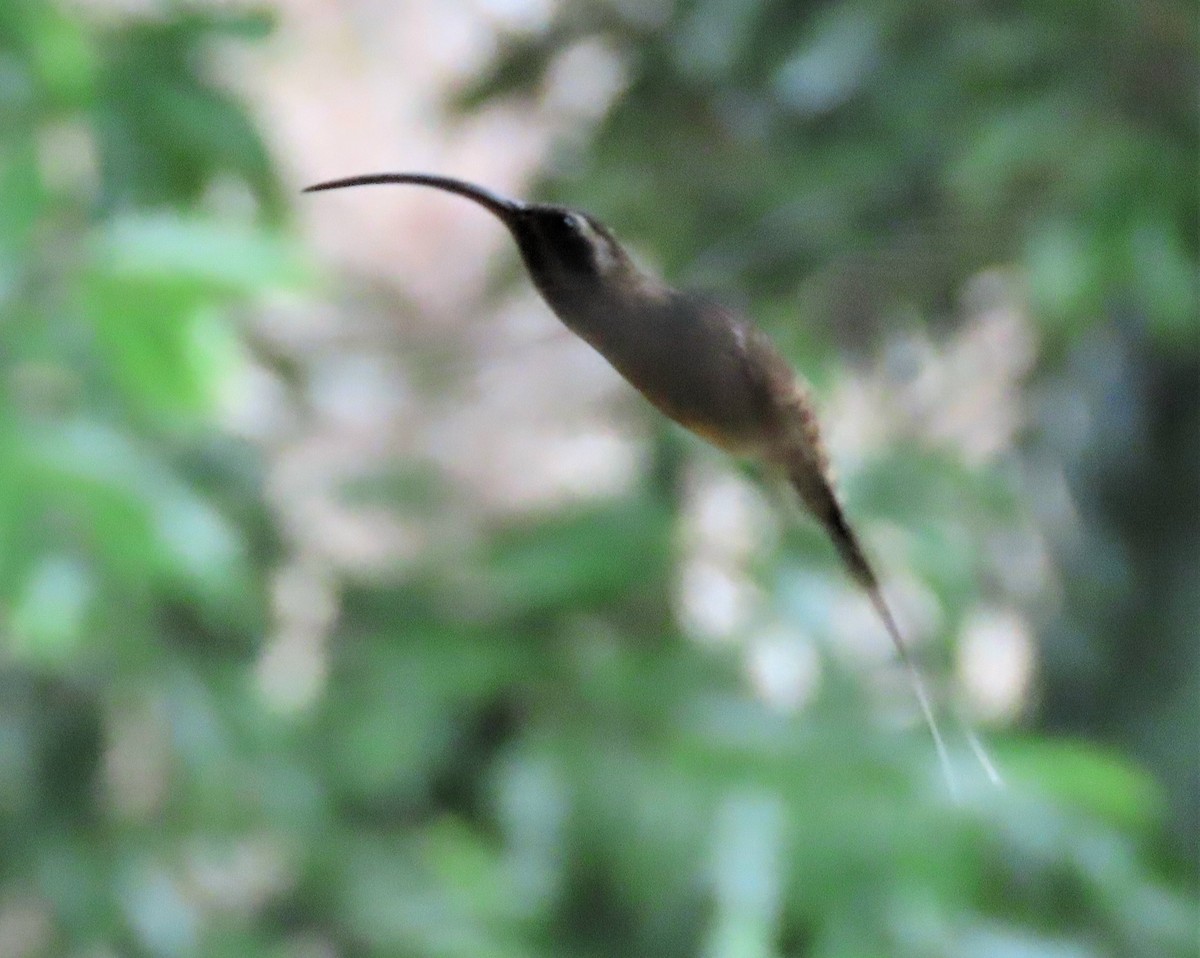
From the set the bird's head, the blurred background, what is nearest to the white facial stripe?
the bird's head

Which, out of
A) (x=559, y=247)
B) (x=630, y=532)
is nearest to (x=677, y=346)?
(x=559, y=247)

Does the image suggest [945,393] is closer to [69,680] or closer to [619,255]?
[69,680]

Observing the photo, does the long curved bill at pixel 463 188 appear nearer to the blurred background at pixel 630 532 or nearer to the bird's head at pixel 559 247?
the bird's head at pixel 559 247

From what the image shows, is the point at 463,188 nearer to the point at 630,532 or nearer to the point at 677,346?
the point at 677,346

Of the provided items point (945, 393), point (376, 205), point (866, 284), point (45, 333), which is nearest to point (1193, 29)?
point (866, 284)

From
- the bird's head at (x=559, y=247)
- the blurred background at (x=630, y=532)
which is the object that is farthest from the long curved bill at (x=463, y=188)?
the blurred background at (x=630, y=532)

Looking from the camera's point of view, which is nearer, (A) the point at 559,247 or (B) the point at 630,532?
(A) the point at 559,247
